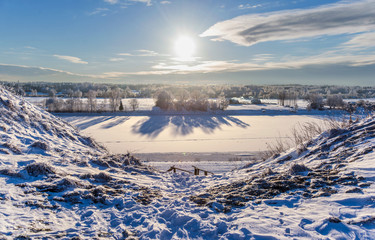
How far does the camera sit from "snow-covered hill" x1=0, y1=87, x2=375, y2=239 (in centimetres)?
422

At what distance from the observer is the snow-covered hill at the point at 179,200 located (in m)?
4.22

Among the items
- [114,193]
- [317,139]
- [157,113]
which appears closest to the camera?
[114,193]

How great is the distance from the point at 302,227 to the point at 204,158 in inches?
1045

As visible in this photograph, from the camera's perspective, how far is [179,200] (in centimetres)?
609

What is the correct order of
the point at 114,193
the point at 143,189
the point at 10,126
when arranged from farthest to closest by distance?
the point at 10,126, the point at 143,189, the point at 114,193

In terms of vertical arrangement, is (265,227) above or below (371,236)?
below

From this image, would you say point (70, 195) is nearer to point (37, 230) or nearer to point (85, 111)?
point (37, 230)

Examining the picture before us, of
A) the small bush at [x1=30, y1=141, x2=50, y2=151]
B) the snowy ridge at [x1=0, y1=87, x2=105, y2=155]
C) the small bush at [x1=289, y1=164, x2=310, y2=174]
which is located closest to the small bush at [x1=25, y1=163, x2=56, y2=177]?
the snowy ridge at [x1=0, y1=87, x2=105, y2=155]

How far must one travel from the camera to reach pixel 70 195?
222 inches

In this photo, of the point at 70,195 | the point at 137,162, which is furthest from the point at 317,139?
the point at 70,195

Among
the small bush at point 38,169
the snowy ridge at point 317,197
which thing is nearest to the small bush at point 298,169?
the snowy ridge at point 317,197

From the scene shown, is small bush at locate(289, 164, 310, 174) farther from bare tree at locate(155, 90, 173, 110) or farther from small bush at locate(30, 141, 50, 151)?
bare tree at locate(155, 90, 173, 110)

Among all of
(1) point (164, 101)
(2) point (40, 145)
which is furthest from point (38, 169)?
(1) point (164, 101)

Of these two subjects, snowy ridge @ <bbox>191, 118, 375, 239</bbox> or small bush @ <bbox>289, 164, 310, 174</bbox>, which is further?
small bush @ <bbox>289, 164, 310, 174</bbox>
